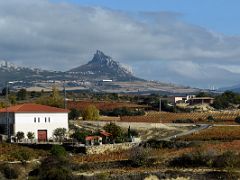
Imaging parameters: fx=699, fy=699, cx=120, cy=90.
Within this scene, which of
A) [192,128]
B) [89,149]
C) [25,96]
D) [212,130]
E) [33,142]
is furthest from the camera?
[25,96]

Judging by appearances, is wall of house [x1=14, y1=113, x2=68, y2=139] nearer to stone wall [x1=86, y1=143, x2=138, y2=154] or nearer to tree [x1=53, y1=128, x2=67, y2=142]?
tree [x1=53, y1=128, x2=67, y2=142]

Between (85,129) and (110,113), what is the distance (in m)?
27.2

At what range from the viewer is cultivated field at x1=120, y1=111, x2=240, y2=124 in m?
100

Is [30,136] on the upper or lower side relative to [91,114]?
lower

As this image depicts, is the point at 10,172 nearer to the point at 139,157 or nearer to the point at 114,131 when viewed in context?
the point at 139,157

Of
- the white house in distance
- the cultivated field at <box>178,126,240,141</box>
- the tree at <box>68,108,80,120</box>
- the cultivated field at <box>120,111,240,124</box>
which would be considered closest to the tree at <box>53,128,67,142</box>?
the white house in distance

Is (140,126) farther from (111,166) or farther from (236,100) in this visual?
(236,100)

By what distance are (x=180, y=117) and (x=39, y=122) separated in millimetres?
34737

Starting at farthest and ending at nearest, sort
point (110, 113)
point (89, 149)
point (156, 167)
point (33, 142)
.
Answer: point (110, 113)
point (33, 142)
point (89, 149)
point (156, 167)

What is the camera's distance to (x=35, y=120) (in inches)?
3076

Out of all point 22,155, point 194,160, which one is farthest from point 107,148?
point 194,160

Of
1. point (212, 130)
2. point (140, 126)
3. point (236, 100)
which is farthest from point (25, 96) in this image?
point (212, 130)

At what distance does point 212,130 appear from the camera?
79562mm

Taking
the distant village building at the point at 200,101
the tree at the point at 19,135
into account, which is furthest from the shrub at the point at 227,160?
the distant village building at the point at 200,101
